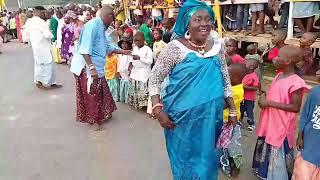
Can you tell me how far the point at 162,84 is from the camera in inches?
104

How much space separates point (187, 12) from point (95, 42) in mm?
2226

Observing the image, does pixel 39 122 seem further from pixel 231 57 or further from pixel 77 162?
pixel 231 57

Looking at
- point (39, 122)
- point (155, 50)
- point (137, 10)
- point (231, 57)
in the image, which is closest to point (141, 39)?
point (155, 50)

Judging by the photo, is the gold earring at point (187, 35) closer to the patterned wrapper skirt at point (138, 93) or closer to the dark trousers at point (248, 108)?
the dark trousers at point (248, 108)

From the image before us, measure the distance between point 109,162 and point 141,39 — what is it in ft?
6.79

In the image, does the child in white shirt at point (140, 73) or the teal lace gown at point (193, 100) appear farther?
the child in white shirt at point (140, 73)

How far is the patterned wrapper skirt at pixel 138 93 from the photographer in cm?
542

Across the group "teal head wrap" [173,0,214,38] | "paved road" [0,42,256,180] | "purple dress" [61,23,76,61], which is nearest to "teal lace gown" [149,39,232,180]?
"teal head wrap" [173,0,214,38]

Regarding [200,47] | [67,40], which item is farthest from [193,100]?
[67,40]

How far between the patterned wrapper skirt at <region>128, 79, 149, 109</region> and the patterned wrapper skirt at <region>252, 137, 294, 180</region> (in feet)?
8.42

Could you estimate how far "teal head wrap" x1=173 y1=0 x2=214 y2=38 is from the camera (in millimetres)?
2463

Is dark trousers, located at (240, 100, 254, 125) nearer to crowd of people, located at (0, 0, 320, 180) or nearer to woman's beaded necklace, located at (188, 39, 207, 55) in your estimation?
crowd of people, located at (0, 0, 320, 180)

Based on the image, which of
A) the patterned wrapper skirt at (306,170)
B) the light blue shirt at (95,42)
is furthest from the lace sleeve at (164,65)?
the light blue shirt at (95,42)

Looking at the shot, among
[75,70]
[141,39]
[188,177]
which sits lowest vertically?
[188,177]
